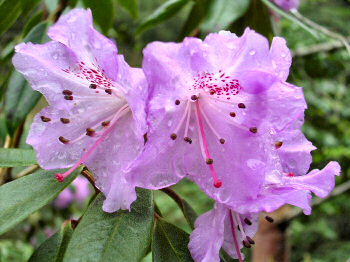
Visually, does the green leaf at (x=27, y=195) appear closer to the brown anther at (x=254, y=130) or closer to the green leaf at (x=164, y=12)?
the brown anther at (x=254, y=130)

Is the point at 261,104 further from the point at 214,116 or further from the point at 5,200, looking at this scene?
the point at 5,200

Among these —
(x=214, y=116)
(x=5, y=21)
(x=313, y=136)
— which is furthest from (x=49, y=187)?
(x=313, y=136)

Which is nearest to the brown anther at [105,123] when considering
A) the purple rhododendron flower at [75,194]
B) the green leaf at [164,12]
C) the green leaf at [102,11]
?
the green leaf at [102,11]

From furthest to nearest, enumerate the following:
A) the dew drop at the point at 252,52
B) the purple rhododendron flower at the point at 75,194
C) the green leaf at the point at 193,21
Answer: the purple rhododendron flower at the point at 75,194, the green leaf at the point at 193,21, the dew drop at the point at 252,52

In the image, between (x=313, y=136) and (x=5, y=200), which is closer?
(x=5, y=200)

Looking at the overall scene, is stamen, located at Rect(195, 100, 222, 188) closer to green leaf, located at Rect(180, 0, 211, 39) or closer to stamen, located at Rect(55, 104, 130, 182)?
stamen, located at Rect(55, 104, 130, 182)

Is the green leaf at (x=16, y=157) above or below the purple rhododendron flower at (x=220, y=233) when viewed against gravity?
below
